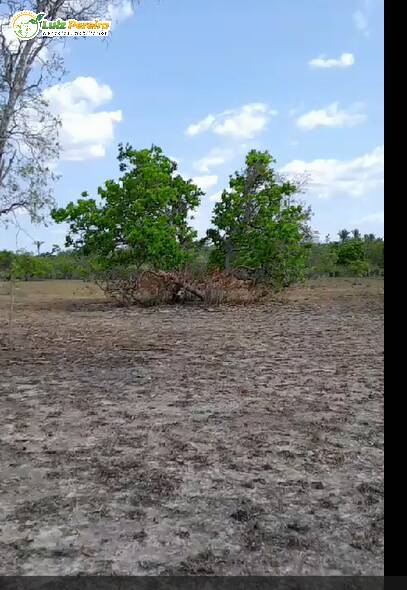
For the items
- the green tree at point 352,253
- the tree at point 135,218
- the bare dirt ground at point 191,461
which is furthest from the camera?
the green tree at point 352,253

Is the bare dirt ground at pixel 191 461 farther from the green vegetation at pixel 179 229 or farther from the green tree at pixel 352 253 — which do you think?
the green tree at pixel 352 253

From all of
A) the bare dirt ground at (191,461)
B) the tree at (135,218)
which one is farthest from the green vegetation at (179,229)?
the bare dirt ground at (191,461)

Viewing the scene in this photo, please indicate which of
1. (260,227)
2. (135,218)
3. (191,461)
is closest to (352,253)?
(260,227)

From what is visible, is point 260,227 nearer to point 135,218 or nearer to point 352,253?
point 135,218

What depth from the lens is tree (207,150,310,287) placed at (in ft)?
44.5

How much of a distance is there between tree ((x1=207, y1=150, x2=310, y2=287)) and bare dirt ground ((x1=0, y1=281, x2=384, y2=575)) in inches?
289

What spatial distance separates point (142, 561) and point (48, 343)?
18.5 feet

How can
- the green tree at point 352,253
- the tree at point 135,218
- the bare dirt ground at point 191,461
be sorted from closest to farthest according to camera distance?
the bare dirt ground at point 191,461 < the tree at point 135,218 < the green tree at point 352,253

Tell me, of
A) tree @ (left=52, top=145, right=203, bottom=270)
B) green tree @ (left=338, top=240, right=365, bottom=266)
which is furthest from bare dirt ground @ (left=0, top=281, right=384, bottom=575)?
green tree @ (left=338, top=240, right=365, bottom=266)

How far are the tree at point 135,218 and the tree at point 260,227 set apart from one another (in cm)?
139

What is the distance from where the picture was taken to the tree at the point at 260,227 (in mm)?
13570

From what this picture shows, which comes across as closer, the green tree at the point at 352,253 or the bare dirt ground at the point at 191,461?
the bare dirt ground at the point at 191,461

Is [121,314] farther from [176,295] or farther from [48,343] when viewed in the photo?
[48,343]

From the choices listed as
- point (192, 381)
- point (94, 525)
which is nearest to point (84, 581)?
point (94, 525)
